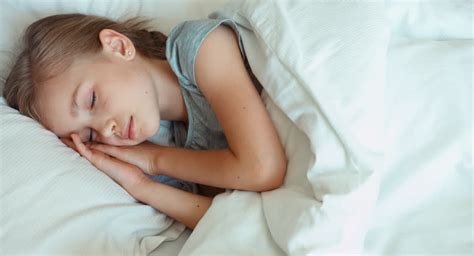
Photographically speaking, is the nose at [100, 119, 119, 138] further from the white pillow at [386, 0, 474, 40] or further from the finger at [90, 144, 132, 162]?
the white pillow at [386, 0, 474, 40]

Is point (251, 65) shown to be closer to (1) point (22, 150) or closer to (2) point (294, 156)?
(2) point (294, 156)

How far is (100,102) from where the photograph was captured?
89 centimetres

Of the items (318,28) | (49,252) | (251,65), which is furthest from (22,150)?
(318,28)

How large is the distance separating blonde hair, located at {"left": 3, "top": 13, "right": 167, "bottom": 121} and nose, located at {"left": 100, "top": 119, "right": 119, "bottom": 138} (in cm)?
12

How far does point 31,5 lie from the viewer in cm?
112

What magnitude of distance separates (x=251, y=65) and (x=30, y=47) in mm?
405

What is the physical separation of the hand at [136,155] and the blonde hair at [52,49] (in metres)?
0.13

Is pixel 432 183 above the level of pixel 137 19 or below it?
below

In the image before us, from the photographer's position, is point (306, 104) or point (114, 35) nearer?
point (306, 104)

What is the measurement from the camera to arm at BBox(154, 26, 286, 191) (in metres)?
0.83

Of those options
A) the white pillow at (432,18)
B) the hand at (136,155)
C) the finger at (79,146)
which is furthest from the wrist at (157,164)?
the white pillow at (432,18)

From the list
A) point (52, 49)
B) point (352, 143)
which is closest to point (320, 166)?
point (352, 143)

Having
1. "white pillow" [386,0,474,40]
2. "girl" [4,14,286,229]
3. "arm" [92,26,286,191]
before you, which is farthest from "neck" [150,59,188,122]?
"white pillow" [386,0,474,40]

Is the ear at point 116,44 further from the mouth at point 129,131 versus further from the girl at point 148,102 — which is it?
the mouth at point 129,131
